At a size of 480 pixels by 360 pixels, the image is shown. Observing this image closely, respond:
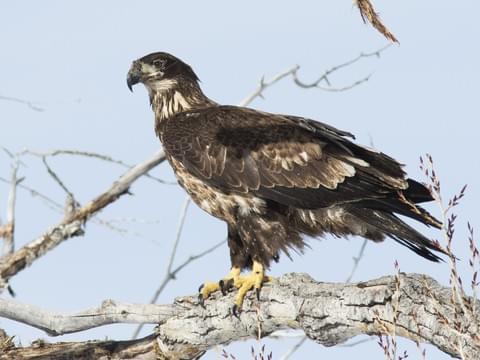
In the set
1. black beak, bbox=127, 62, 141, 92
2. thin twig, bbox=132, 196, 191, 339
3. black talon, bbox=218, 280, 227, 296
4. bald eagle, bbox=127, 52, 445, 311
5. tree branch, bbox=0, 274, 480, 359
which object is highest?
black beak, bbox=127, 62, 141, 92

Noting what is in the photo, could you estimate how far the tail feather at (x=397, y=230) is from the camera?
770 cm

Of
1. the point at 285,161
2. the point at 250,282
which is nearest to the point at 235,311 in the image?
the point at 250,282

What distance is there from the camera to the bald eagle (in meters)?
8.07

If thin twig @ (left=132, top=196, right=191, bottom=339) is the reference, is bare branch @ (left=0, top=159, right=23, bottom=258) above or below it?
above

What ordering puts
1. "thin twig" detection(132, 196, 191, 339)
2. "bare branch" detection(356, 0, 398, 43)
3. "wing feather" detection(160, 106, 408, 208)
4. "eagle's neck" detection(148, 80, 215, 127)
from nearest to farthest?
"bare branch" detection(356, 0, 398, 43) → "wing feather" detection(160, 106, 408, 208) → "eagle's neck" detection(148, 80, 215, 127) → "thin twig" detection(132, 196, 191, 339)

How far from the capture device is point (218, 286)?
820 cm

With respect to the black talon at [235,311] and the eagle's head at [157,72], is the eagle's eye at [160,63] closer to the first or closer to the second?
the eagle's head at [157,72]

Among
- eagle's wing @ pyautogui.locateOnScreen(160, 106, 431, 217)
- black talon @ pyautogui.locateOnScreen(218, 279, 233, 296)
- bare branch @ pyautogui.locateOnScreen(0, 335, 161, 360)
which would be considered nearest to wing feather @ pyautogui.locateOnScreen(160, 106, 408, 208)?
eagle's wing @ pyautogui.locateOnScreen(160, 106, 431, 217)

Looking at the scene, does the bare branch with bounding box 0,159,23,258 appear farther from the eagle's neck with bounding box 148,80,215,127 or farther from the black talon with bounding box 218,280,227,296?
the black talon with bounding box 218,280,227,296

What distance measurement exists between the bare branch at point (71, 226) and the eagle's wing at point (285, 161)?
2213 millimetres

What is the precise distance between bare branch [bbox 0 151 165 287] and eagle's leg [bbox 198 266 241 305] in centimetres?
298

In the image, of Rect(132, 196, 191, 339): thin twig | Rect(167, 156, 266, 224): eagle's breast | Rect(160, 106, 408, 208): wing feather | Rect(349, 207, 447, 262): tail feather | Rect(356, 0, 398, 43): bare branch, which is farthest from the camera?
Rect(132, 196, 191, 339): thin twig

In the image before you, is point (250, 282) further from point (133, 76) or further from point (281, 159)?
point (133, 76)

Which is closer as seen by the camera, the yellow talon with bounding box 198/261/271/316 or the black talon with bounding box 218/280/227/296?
the yellow talon with bounding box 198/261/271/316
